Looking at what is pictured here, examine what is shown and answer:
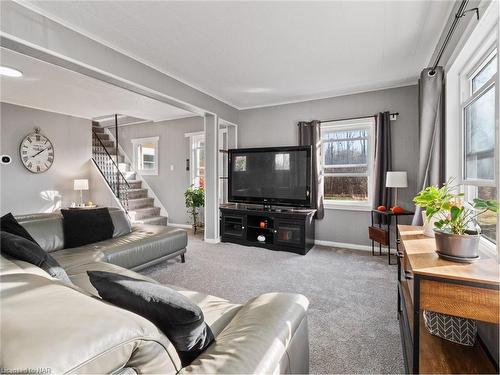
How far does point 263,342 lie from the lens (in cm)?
97

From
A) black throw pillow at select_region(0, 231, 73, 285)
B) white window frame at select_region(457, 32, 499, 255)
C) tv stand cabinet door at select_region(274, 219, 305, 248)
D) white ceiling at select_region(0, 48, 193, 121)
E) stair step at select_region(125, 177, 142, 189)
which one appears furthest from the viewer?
stair step at select_region(125, 177, 142, 189)

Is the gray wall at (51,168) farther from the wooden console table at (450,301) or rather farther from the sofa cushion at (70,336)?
the wooden console table at (450,301)

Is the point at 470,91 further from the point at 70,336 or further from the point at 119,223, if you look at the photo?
the point at 119,223

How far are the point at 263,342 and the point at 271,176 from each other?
352 cm

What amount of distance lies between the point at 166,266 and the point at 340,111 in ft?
12.1

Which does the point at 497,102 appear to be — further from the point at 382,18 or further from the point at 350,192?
the point at 350,192

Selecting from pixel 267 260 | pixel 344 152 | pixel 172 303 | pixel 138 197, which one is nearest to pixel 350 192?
pixel 344 152

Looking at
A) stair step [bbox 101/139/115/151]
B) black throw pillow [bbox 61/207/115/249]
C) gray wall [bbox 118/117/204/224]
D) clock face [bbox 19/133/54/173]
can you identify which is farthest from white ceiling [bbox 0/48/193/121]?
black throw pillow [bbox 61/207/115/249]

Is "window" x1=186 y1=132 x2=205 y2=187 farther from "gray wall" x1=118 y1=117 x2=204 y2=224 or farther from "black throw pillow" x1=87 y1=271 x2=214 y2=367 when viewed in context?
"black throw pillow" x1=87 y1=271 x2=214 y2=367

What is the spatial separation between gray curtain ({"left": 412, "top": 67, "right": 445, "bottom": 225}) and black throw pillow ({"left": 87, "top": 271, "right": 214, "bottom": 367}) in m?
2.89

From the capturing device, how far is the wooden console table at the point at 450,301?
1133mm

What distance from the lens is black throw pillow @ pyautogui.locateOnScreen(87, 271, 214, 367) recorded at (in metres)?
0.86

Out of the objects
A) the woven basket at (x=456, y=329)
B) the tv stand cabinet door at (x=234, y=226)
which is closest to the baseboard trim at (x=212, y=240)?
the tv stand cabinet door at (x=234, y=226)

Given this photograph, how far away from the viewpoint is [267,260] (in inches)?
144
